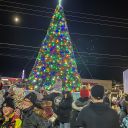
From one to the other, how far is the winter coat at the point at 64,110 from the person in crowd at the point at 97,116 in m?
4.87

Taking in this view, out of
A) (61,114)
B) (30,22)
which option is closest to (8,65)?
(30,22)

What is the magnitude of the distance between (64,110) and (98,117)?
5.05 m

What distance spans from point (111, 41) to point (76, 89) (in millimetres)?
25182

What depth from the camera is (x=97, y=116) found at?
4.40m

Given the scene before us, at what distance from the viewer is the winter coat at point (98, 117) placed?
4398 millimetres

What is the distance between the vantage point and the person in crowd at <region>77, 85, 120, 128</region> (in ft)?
14.4

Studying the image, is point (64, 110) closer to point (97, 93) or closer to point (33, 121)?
point (33, 121)

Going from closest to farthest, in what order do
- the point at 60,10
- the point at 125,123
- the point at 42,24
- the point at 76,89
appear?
the point at 125,123
the point at 76,89
the point at 60,10
the point at 42,24

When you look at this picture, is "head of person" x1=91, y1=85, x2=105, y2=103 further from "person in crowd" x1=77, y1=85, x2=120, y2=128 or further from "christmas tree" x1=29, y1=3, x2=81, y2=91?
"christmas tree" x1=29, y1=3, x2=81, y2=91

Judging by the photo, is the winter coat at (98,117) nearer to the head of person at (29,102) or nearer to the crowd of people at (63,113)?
the crowd of people at (63,113)

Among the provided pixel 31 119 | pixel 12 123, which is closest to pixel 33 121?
pixel 31 119

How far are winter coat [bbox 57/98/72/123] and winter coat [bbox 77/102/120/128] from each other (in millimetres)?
4871

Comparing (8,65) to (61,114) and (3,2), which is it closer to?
(3,2)

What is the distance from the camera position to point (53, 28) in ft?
54.8
